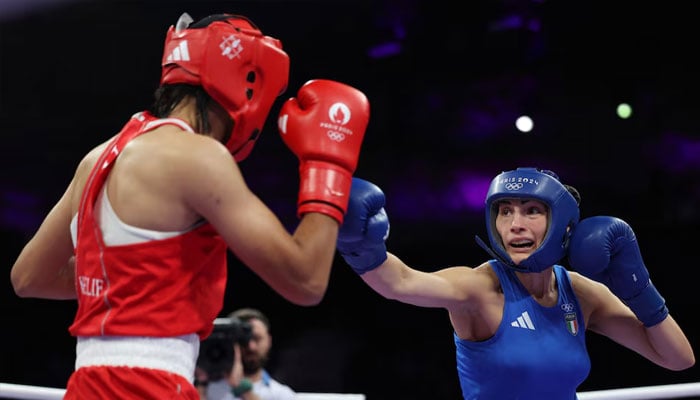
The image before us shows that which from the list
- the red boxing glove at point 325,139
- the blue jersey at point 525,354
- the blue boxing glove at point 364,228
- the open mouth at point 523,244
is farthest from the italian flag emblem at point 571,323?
the red boxing glove at point 325,139

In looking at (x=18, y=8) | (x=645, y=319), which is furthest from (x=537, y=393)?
(x=18, y=8)

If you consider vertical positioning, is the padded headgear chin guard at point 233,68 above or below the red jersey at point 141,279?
above

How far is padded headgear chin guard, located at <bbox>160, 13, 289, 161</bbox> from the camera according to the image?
166 cm

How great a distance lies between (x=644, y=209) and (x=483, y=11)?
1979 millimetres

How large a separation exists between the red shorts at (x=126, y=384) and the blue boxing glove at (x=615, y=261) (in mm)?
1292

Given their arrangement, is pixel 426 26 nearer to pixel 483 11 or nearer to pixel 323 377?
pixel 483 11

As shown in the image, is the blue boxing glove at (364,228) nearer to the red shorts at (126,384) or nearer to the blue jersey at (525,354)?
the blue jersey at (525,354)

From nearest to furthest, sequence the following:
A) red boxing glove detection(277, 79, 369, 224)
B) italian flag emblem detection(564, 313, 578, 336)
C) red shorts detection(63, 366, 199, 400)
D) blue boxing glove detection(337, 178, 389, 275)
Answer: red shorts detection(63, 366, 199, 400), red boxing glove detection(277, 79, 369, 224), blue boxing glove detection(337, 178, 389, 275), italian flag emblem detection(564, 313, 578, 336)

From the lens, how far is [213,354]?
13.6 feet

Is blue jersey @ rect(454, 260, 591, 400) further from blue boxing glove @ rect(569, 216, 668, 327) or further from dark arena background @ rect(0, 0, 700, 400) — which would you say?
dark arena background @ rect(0, 0, 700, 400)

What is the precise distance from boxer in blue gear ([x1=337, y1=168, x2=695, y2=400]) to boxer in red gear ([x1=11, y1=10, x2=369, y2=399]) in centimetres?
64

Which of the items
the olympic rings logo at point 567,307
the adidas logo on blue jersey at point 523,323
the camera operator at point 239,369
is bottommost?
the camera operator at point 239,369

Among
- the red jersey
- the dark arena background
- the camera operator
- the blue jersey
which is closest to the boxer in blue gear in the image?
the blue jersey

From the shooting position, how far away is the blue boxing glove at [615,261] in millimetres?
2361
